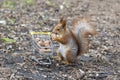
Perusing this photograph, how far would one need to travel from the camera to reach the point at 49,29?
6.89 metres

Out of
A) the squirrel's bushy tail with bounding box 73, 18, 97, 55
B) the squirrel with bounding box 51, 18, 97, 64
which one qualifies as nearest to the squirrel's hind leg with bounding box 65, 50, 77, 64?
the squirrel with bounding box 51, 18, 97, 64

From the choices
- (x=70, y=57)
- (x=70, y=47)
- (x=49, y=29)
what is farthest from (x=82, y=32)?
(x=49, y=29)

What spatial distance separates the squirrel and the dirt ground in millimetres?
179

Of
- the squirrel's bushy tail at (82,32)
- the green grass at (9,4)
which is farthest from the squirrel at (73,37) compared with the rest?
the green grass at (9,4)

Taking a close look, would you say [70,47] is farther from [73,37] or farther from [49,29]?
[49,29]

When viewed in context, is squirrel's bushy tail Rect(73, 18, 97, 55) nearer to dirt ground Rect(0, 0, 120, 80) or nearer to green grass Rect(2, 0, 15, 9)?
dirt ground Rect(0, 0, 120, 80)

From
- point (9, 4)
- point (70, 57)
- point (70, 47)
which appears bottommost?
point (70, 57)

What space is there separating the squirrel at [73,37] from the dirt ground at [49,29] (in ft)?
0.59

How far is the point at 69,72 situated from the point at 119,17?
3560 mm

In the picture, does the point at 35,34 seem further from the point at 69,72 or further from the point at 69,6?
the point at 69,6

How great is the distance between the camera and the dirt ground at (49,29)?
489cm

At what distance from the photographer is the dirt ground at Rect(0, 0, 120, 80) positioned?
4.89 m

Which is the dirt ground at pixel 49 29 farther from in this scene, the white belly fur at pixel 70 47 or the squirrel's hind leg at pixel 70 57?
the white belly fur at pixel 70 47

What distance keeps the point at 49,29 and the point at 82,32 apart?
6.18ft
